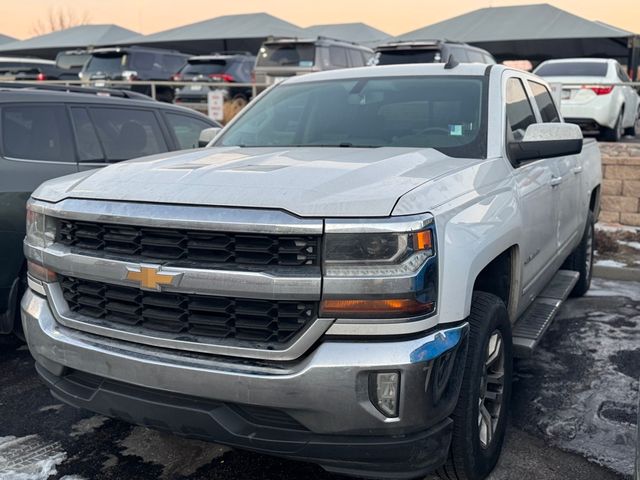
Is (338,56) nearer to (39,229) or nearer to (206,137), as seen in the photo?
(206,137)

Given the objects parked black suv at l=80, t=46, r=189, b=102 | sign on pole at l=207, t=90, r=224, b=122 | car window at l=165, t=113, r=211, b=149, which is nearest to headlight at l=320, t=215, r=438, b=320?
car window at l=165, t=113, r=211, b=149

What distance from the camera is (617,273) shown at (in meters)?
7.07

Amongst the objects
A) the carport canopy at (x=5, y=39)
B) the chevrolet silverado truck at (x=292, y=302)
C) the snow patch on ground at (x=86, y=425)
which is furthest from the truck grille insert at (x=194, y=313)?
the carport canopy at (x=5, y=39)

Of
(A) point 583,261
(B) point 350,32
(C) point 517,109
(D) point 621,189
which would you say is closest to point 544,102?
(C) point 517,109

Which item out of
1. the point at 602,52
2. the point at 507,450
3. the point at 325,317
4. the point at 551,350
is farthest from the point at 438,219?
the point at 602,52

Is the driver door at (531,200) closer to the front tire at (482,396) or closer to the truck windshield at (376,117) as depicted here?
the truck windshield at (376,117)

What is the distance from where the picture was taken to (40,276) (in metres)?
3.12

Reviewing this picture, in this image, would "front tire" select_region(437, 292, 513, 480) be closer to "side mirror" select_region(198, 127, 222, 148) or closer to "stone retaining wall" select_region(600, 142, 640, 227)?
"side mirror" select_region(198, 127, 222, 148)

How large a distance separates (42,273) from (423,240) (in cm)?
169

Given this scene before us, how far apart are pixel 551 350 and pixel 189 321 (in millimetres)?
3109

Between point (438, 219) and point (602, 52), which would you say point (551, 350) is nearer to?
point (438, 219)

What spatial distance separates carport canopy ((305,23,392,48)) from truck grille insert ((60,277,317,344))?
3763 cm

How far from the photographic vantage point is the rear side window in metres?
12.9

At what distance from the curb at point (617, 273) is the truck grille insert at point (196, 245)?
5.45 m
